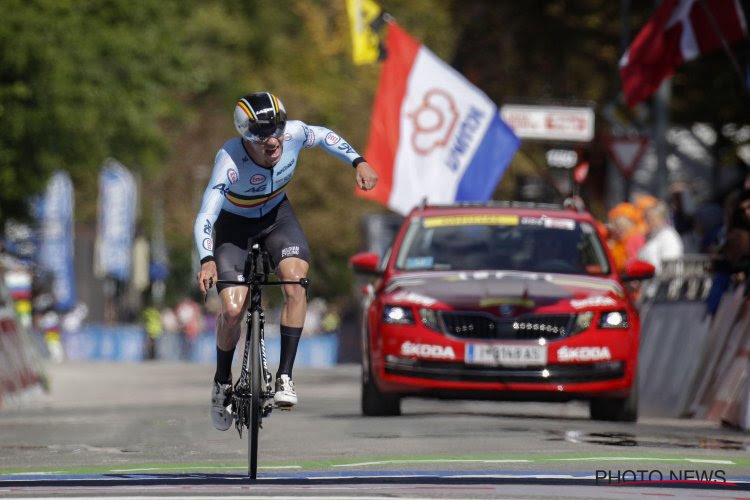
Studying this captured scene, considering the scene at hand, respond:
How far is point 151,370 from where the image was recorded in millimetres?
42156

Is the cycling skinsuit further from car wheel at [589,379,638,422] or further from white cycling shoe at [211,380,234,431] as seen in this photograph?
car wheel at [589,379,638,422]

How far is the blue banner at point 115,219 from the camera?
2263 inches

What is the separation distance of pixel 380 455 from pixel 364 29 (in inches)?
626

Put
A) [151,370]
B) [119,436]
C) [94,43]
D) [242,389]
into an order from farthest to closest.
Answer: [151,370] < [94,43] < [119,436] < [242,389]

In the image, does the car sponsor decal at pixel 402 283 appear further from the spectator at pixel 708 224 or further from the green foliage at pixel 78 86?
the green foliage at pixel 78 86

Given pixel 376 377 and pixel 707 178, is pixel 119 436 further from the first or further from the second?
pixel 707 178

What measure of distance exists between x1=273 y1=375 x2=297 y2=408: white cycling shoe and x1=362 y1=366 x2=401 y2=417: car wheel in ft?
14.1

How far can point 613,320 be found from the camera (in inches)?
605

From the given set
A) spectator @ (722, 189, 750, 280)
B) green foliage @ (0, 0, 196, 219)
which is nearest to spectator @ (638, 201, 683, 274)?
spectator @ (722, 189, 750, 280)

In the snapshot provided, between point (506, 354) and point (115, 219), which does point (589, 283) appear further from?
point (115, 219)

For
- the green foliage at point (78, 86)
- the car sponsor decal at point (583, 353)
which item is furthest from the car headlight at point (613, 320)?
the green foliage at point (78, 86)

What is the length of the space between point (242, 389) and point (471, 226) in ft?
17.8

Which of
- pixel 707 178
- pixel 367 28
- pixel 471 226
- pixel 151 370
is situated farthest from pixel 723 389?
pixel 707 178

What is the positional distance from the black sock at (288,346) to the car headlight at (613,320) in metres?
4.21
